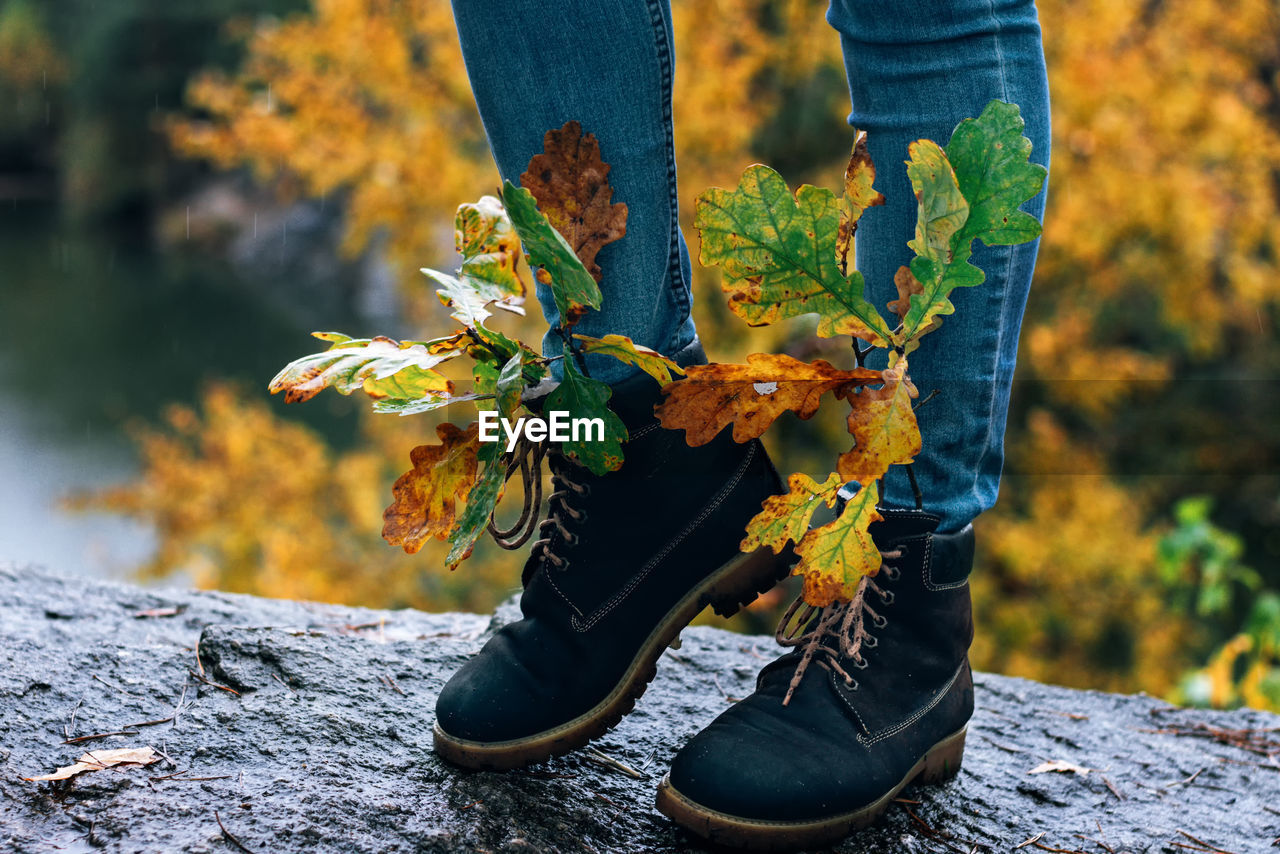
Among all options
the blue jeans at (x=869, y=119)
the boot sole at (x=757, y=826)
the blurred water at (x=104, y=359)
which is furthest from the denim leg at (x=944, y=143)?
the blurred water at (x=104, y=359)

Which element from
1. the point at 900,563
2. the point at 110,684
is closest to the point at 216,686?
the point at 110,684

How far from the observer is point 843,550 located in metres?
0.96

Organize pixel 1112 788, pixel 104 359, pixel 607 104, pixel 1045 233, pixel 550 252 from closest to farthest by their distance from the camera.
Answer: pixel 550 252 → pixel 607 104 → pixel 1112 788 → pixel 1045 233 → pixel 104 359

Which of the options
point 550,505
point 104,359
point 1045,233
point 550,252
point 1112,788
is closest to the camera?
point 550,252

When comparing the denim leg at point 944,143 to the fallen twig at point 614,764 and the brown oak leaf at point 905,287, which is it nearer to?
the brown oak leaf at point 905,287

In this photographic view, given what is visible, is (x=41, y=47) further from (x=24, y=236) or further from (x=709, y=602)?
(x=709, y=602)

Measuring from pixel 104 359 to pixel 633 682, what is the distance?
12330 mm

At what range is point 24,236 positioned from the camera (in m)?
20.1

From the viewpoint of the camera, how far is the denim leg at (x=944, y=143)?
101 centimetres

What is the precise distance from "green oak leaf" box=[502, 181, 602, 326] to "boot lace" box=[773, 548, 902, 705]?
0.39 meters

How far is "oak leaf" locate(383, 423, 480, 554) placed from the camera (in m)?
0.99

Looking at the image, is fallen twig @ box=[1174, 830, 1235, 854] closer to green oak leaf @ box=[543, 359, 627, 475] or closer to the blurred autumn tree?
green oak leaf @ box=[543, 359, 627, 475]

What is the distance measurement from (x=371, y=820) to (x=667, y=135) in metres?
0.72

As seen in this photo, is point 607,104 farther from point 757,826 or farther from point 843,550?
point 757,826
